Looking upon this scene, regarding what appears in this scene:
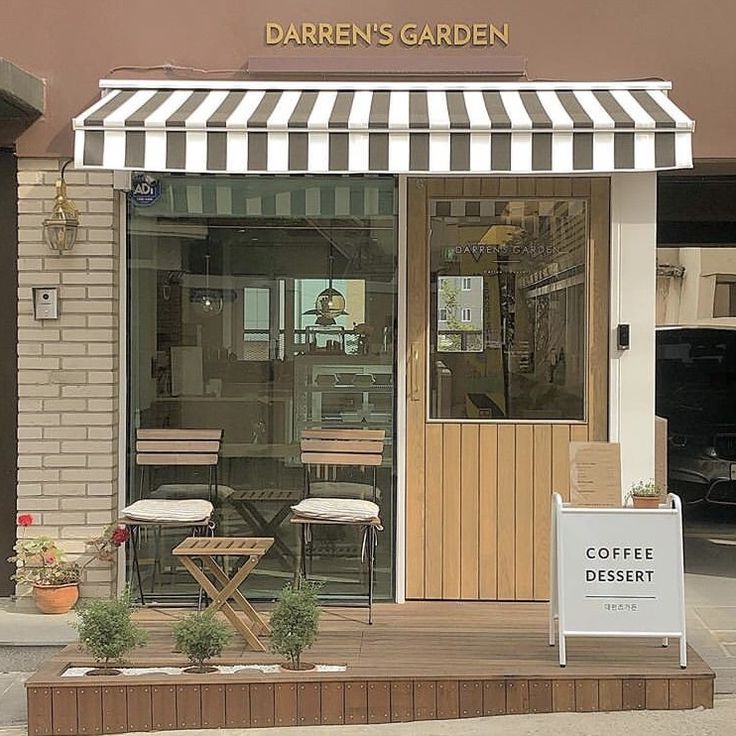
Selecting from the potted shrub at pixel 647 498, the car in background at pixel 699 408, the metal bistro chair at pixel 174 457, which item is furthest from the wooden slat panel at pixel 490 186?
the car in background at pixel 699 408

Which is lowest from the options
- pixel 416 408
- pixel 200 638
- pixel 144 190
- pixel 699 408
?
pixel 200 638

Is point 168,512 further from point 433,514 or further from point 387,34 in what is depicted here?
point 387,34

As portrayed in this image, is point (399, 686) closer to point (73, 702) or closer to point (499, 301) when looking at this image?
point (73, 702)

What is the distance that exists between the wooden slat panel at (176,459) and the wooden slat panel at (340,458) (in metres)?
0.56

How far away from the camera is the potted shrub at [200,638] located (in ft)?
15.4

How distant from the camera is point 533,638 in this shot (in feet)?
17.9

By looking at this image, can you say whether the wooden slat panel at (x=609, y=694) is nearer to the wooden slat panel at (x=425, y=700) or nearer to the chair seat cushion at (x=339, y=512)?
the wooden slat panel at (x=425, y=700)

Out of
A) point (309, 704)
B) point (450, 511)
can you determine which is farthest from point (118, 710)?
point (450, 511)

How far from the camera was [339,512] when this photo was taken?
19.1 feet

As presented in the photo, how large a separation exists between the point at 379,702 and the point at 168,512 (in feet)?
6.00

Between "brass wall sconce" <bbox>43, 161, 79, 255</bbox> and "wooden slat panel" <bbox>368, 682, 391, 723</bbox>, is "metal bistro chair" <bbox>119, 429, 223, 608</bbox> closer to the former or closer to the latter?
"brass wall sconce" <bbox>43, 161, 79, 255</bbox>

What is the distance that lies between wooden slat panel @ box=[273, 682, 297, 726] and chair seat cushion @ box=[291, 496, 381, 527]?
1.31 meters

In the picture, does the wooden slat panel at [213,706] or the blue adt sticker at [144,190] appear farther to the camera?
the blue adt sticker at [144,190]

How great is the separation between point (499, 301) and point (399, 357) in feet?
2.22
